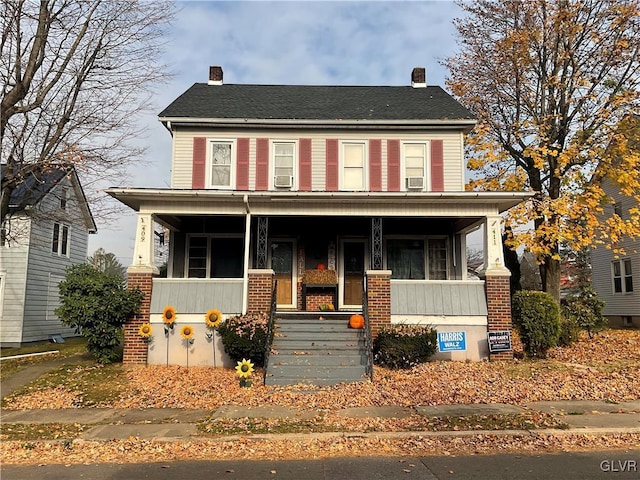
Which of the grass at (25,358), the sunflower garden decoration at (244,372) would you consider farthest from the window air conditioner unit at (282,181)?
the grass at (25,358)

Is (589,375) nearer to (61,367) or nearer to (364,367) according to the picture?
(364,367)

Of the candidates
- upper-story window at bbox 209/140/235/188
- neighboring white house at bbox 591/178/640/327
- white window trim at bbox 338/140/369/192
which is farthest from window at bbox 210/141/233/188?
neighboring white house at bbox 591/178/640/327

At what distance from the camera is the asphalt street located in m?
5.52

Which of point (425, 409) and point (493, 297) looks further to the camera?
point (493, 297)

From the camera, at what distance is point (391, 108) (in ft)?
53.5

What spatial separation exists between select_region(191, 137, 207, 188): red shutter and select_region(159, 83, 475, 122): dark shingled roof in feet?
2.55

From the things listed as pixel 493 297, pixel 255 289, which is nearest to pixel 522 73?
pixel 493 297

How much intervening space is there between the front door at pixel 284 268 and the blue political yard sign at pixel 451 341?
4.86 metres

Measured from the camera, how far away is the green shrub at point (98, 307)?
1159cm

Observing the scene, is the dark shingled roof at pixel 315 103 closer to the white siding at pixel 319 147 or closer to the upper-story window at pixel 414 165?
the white siding at pixel 319 147

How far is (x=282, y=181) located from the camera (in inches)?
604

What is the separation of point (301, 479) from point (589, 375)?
300 inches

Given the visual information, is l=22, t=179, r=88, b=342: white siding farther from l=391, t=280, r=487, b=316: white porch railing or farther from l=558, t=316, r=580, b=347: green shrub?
l=558, t=316, r=580, b=347: green shrub

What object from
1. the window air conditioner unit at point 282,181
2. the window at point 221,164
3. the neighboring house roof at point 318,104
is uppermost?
the neighboring house roof at point 318,104
